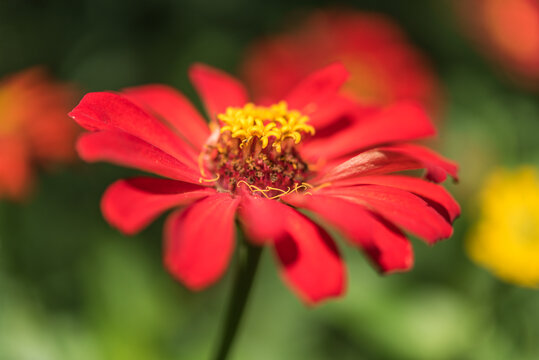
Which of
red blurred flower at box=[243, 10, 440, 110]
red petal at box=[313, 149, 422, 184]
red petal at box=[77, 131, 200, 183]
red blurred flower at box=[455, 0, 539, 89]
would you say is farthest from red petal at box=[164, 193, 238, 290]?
red blurred flower at box=[455, 0, 539, 89]

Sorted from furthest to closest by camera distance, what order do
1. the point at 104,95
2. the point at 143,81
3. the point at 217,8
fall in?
the point at 217,8 → the point at 143,81 → the point at 104,95

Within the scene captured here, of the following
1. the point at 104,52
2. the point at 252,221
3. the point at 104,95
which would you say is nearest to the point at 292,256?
the point at 252,221

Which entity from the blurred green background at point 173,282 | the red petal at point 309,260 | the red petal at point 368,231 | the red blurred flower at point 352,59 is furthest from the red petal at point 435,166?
the red blurred flower at point 352,59

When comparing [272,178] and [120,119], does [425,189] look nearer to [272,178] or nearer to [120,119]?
[272,178]

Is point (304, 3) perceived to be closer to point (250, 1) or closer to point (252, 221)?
point (250, 1)

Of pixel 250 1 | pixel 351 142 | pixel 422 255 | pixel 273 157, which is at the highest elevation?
pixel 250 1

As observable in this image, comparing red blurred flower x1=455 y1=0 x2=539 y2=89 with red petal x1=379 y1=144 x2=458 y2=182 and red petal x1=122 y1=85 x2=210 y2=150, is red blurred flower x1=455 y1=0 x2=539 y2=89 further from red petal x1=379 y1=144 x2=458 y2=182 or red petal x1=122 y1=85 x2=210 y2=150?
red petal x1=122 y1=85 x2=210 y2=150

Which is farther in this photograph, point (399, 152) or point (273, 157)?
point (273, 157)
